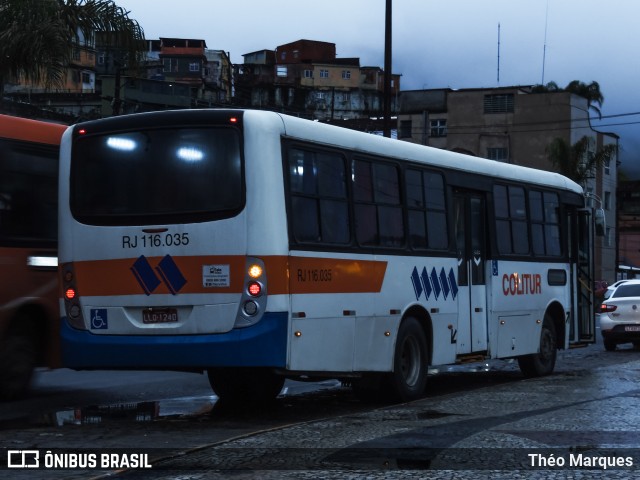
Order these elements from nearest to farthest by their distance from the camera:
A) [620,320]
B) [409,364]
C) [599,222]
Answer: [409,364] → [599,222] → [620,320]

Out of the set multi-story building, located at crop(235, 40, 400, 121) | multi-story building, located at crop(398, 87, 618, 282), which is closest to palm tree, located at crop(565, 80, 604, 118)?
multi-story building, located at crop(398, 87, 618, 282)

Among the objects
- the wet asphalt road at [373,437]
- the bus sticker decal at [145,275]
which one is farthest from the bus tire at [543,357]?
the bus sticker decal at [145,275]

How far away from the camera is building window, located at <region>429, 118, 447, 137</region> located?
81569 millimetres

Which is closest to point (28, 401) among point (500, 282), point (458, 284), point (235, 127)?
point (235, 127)

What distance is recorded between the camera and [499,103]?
3155 inches

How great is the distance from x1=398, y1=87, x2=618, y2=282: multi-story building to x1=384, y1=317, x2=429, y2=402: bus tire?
6513 cm

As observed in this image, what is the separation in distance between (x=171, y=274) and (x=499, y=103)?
7093cm

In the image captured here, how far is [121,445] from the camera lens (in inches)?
367

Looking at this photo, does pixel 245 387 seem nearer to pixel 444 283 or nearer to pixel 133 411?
pixel 133 411

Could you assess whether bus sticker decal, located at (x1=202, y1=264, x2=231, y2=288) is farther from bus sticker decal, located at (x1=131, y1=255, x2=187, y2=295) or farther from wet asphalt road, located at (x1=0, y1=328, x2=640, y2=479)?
wet asphalt road, located at (x1=0, y1=328, x2=640, y2=479)

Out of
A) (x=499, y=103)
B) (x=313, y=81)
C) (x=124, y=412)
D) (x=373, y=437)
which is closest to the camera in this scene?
(x=373, y=437)

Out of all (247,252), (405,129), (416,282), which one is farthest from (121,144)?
(405,129)

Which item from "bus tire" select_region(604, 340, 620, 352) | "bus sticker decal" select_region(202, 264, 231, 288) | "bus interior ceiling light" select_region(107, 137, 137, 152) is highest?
"bus interior ceiling light" select_region(107, 137, 137, 152)

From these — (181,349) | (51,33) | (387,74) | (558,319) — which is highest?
(387,74)
